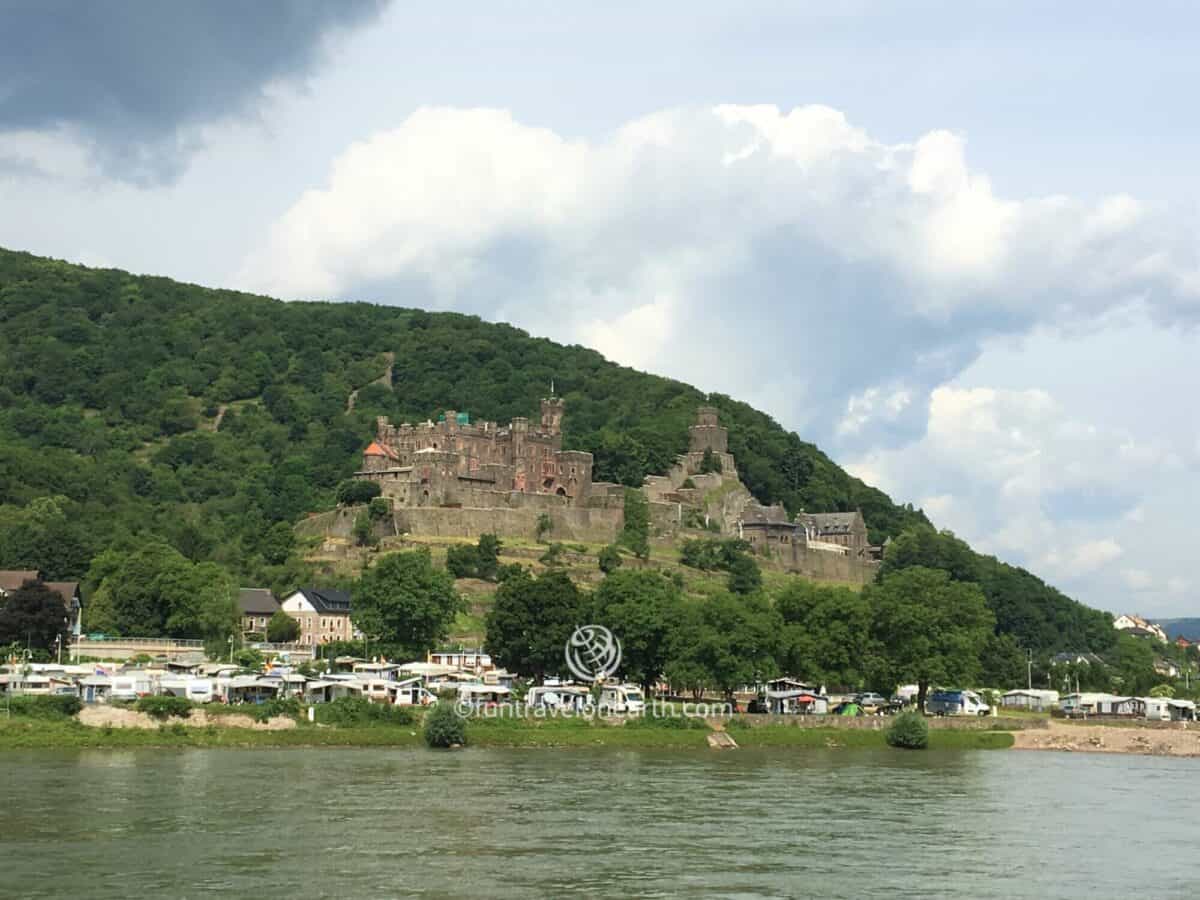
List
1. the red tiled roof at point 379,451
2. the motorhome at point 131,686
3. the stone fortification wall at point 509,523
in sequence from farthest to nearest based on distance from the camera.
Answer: the red tiled roof at point 379,451 → the stone fortification wall at point 509,523 → the motorhome at point 131,686

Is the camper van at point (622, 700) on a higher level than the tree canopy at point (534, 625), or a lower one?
lower

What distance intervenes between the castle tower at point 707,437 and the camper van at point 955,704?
6758 cm

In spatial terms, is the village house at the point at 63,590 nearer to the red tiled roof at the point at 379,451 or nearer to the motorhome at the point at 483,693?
the motorhome at the point at 483,693

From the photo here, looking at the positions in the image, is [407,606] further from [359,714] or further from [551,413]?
[551,413]

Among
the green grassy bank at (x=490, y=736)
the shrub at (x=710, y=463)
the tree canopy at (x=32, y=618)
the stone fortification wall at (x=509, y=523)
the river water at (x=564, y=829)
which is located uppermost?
the shrub at (x=710, y=463)

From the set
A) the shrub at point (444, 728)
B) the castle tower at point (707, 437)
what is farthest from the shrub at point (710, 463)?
the shrub at point (444, 728)

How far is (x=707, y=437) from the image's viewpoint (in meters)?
157

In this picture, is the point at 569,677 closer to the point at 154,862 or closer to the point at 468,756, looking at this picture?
the point at 468,756

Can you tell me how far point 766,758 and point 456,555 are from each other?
46636 millimetres

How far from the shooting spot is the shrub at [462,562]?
108 metres

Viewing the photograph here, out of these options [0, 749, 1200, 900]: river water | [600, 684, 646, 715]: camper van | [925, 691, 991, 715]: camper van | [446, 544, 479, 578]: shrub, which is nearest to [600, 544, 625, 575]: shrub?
[446, 544, 479, 578]: shrub

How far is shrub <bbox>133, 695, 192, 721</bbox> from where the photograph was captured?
213 feet

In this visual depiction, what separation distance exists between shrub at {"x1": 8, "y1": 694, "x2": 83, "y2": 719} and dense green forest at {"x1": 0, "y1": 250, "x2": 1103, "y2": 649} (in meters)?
38.6

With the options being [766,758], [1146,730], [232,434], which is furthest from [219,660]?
[232,434]
